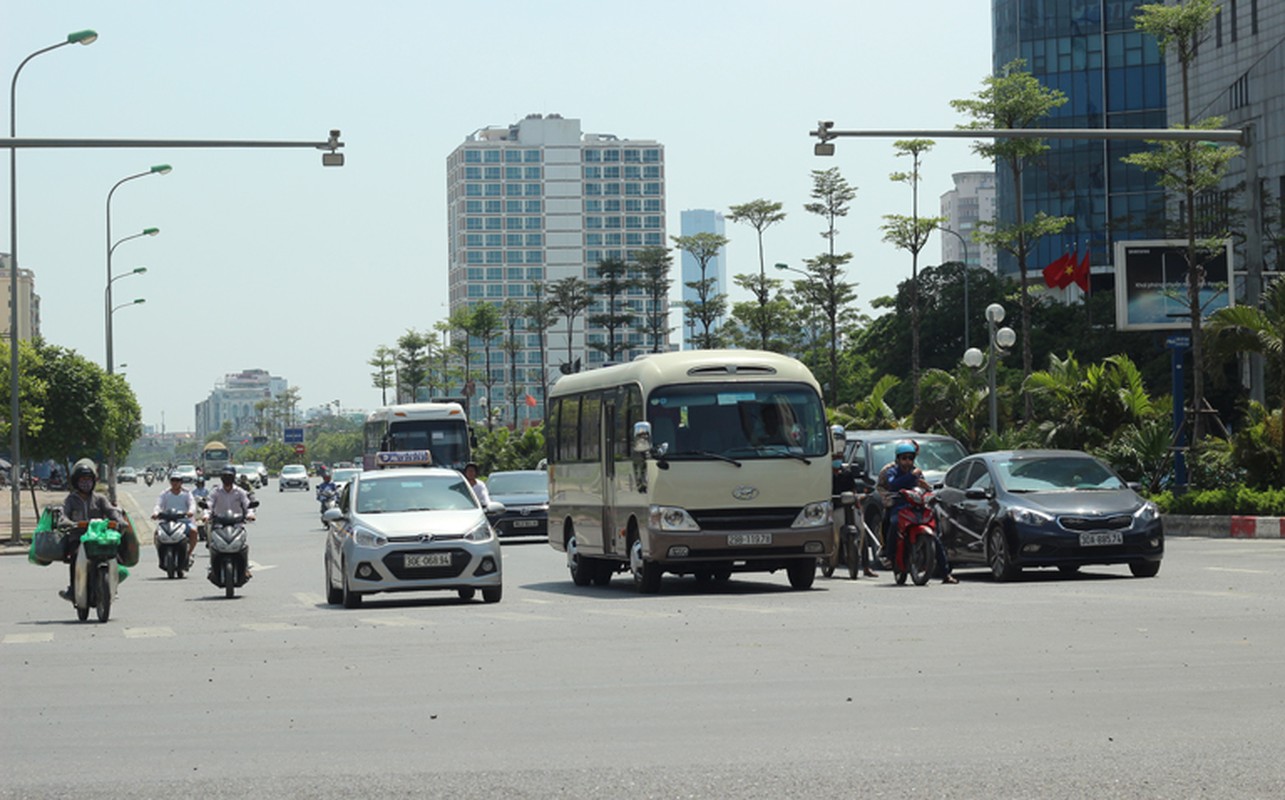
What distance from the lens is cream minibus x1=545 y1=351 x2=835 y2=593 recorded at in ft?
69.5

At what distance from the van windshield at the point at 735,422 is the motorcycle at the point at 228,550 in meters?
5.61

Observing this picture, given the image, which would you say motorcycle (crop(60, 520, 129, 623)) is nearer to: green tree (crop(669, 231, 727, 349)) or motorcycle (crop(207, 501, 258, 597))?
motorcycle (crop(207, 501, 258, 597))

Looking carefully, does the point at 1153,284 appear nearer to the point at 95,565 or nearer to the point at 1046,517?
the point at 1046,517

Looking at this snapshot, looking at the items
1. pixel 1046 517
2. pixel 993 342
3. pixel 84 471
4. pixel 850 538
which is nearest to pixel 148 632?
pixel 84 471

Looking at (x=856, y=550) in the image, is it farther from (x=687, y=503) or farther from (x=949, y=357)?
(x=949, y=357)

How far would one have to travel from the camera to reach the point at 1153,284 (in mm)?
42094

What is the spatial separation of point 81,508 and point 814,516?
26.1 feet

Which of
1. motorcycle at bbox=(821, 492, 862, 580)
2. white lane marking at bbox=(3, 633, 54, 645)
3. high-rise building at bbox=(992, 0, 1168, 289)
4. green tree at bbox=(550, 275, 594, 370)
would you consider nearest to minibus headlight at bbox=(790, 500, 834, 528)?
motorcycle at bbox=(821, 492, 862, 580)

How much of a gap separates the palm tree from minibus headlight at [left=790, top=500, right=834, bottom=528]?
43.0ft

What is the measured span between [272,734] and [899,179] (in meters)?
54.1

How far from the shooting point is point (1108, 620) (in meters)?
15.7

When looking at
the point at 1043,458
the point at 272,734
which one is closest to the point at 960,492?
the point at 1043,458

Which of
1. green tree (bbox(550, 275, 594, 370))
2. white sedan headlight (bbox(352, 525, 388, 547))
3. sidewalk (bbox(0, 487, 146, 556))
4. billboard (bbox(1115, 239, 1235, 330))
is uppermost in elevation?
green tree (bbox(550, 275, 594, 370))

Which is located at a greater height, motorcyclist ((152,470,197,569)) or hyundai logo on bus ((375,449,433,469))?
hyundai logo on bus ((375,449,433,469))
